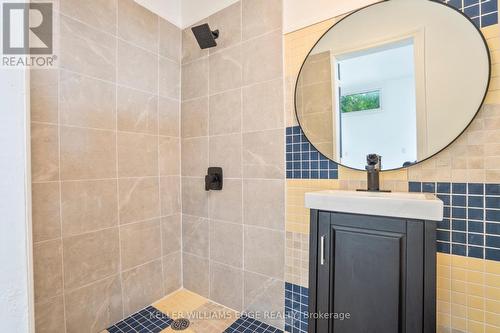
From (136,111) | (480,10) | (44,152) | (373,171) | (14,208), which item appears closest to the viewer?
(14,208)

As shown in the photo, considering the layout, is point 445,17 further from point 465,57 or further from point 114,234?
point 114,234

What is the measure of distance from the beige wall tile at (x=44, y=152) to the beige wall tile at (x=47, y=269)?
31 centimetres

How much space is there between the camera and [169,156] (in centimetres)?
164

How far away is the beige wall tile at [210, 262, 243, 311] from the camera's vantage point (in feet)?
4.74

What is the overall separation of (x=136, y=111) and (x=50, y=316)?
110cm

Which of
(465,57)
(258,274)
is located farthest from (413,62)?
(258,274)

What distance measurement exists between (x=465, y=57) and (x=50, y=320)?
80.2 inches

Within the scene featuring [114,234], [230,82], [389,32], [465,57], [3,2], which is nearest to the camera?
[3,2]

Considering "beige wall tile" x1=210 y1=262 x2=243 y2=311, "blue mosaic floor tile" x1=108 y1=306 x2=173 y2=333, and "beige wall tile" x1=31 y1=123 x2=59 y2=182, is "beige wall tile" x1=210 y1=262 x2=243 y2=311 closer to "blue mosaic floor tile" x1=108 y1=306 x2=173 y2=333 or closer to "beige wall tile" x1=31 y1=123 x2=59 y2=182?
"blue mosaic floor tile" x1=108 y1=306 x2=173 y2=333

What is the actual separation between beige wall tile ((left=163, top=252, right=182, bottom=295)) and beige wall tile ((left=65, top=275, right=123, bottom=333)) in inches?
12.0

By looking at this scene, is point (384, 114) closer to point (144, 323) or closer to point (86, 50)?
point (86, 50)

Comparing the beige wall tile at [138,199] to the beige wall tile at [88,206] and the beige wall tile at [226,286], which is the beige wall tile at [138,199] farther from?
the beige wall tile at [226,286]

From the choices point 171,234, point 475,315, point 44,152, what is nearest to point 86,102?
point 44,152

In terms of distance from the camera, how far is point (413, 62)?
0.97 m
